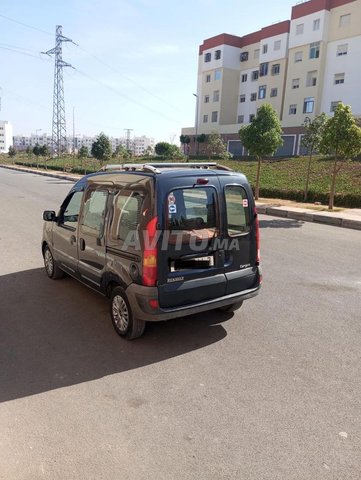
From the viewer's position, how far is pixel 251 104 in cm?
5341

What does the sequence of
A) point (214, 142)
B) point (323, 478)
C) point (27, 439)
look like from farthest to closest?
point (214, 142) → point (27, 439) → point (323, 478)

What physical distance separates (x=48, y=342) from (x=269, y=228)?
8465 mm

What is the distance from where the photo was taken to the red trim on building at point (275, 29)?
45.9 m

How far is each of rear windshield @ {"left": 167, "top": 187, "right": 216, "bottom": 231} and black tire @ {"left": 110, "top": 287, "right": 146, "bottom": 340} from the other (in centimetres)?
95

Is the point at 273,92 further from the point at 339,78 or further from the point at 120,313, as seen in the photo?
the point at 120,313

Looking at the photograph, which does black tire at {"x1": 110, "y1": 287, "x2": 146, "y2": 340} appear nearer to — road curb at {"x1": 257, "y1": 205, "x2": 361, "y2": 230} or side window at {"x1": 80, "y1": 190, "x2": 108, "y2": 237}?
side window at {"x1": 80, "y1": 190, "x2": 108, "y2": 237}

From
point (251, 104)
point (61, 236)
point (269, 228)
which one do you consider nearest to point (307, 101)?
point (251, 104)

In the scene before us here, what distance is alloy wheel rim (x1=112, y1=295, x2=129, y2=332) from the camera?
3941 mm

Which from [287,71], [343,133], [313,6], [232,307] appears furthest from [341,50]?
[232,307]

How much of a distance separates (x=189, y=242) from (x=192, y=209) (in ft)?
1.15

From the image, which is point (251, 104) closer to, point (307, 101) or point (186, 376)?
point (307, 101)

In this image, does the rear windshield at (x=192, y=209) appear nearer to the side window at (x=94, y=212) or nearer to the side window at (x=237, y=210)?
the side window at (x=237, y=210)

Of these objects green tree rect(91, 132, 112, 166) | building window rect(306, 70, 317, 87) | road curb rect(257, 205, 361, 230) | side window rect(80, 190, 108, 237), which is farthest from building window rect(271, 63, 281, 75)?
side window rect(80, 190, 108, 237)

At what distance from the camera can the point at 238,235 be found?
4.13m
